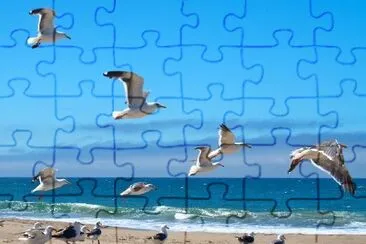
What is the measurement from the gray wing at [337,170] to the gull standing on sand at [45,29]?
3931mm

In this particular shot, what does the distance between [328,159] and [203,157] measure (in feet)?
12.8

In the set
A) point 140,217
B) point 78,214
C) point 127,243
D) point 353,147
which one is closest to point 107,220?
point 140,217

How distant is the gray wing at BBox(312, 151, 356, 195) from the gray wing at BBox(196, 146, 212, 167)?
145 inches

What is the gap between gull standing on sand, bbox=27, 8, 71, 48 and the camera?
11.4 metres

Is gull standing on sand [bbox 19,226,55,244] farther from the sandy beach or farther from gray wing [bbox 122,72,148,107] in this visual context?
gray wing [bbox 122,72,148,107]

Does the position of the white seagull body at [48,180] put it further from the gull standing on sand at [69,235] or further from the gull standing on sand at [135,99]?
the gull standing on sand at [135,99]

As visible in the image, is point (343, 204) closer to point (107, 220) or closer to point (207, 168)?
point (107, 220)

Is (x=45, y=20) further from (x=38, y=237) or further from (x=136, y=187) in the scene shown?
(x=38, y=237)

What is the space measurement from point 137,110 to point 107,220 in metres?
16.4

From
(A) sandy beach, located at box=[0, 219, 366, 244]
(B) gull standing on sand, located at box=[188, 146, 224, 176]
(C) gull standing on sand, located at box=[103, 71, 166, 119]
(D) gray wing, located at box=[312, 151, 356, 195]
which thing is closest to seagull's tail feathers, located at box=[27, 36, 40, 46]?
(C) gull standing on sand, located at box=[103, 71, 166, 119]

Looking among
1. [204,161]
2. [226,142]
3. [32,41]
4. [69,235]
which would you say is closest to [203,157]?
[204,161]

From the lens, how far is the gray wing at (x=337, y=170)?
9.42 metres

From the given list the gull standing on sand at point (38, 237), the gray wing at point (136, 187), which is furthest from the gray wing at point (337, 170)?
the gull standing on sand at point (38, 237)

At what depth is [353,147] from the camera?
9914 millimetres
